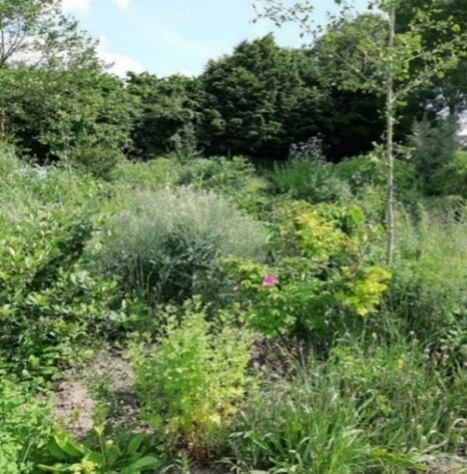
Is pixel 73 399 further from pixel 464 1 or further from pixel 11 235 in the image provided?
pixel 464 1

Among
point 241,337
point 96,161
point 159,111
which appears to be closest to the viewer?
point 241,337

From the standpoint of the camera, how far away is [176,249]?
4.52 meters

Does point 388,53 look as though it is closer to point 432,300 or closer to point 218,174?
point 432,300

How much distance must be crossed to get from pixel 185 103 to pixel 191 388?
15882mm

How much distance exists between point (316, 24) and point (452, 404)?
109 inches

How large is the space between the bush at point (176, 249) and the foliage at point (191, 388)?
1.84 m

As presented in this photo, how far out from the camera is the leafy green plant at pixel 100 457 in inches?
87.7

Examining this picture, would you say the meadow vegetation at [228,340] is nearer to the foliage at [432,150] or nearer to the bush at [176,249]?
the bush at [176,249]

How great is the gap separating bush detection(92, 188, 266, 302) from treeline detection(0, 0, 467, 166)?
22.4ft

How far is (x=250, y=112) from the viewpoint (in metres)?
17.9

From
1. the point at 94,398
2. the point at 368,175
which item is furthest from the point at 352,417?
the point at 368,175

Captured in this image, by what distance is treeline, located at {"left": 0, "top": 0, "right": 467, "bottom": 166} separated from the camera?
40.2ft

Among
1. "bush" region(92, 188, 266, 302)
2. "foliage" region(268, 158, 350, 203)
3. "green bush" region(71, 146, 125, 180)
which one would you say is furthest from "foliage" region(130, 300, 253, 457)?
"green bush" region(71, 146, 125, 180)

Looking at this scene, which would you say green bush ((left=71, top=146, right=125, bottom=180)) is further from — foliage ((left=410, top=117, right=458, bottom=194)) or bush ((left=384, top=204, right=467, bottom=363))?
bush ((left=384, top=204, right=467, bottom=363))
